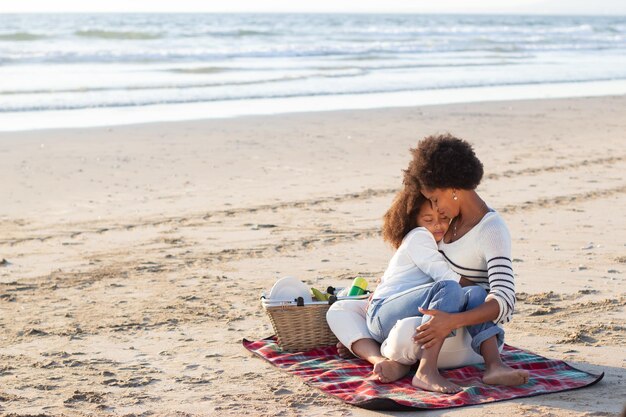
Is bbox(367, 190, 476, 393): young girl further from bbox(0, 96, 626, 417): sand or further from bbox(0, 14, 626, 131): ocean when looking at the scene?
bbox(0, 14, 626, 131): ocean

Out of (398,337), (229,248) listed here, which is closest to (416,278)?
(398,337)

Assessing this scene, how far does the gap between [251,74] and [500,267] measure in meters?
19.5

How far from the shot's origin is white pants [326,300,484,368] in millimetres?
4684

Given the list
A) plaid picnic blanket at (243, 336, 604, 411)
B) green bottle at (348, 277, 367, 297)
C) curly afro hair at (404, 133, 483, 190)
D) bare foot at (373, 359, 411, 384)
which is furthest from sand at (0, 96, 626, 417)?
curly afro hair at (404, 133, 483, 190)

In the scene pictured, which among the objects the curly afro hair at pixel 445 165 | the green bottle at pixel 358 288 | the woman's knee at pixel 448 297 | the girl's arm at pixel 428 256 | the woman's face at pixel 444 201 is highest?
the curly afro hair at pixel 445 165

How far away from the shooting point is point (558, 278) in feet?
21.9

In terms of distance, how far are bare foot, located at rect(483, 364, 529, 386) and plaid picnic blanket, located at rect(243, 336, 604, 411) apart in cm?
3

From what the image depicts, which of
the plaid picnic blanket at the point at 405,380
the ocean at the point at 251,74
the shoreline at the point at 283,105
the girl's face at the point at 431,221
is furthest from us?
the ocean at the point at 251,74

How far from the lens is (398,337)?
4.69 m

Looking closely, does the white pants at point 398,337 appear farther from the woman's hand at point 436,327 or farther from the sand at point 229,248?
the sand at point 229,248


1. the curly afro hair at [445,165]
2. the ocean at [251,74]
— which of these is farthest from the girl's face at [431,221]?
the ocean at [251,74]

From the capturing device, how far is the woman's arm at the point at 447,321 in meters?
4.54

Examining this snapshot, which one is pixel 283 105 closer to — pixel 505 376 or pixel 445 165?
pixel 445 165

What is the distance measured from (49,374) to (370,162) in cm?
689
